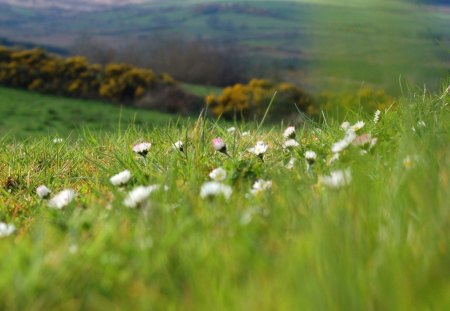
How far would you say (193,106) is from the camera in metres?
19.2

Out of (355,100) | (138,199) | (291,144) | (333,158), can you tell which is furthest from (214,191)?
(355,100)

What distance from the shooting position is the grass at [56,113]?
15.3m

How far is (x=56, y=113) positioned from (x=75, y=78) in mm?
4042

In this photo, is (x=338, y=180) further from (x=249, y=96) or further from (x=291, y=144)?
(x=249, y=96)

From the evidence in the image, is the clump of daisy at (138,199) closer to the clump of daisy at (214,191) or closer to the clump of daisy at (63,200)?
the clump of daisy at (214,191)

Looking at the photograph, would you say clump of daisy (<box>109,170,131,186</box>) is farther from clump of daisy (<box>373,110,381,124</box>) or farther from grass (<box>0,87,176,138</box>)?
grass (<box>0,87,176,138</box>)

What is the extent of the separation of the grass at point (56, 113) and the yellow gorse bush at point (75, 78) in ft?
2.21

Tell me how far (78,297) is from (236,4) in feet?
102

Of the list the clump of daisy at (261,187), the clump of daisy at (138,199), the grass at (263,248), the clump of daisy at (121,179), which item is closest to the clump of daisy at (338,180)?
the grass at (263,248)

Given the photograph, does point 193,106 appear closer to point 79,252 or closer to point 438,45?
point 438,45

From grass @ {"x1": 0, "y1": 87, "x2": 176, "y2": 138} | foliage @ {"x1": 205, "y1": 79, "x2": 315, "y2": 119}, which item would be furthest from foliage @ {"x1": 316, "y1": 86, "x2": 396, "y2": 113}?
foliage @ {"x1": 205, "y1": 79, "x2": 315, "y2": 119}

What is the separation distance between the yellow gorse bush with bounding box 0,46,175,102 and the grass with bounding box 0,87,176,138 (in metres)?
0.67

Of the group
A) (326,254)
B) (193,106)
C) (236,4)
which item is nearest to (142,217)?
(326,254)

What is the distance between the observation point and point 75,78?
20.7 m
